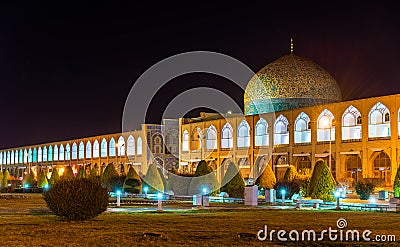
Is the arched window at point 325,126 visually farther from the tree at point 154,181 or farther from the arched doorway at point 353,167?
the tree at point 154,181

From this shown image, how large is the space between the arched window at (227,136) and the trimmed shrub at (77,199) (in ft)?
111

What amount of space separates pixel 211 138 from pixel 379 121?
715 inches

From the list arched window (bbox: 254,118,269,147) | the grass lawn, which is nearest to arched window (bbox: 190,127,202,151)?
arched window (bbox: 254,118,269,147)

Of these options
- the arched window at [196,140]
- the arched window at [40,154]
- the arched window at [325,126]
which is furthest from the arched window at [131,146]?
the arched window at [325,126]

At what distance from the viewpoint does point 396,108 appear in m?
34.4

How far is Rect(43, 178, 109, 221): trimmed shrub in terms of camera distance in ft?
49.0

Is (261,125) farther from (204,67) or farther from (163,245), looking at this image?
(163,245)

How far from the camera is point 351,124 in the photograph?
125ft

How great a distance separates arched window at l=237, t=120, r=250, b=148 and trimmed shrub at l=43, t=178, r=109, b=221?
3226 centimetres

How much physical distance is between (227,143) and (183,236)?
3808 centimetres

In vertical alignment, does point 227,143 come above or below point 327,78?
below

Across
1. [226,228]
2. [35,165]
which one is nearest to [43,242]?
[226,228]

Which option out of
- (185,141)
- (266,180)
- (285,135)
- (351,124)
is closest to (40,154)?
(185,141)

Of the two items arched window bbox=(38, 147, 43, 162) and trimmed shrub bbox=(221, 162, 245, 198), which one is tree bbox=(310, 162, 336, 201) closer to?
trimmed shrub bbox=(221, 162, 245, 198)
